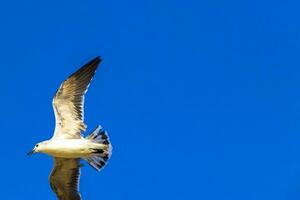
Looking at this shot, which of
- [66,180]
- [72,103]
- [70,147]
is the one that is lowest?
[66,180]

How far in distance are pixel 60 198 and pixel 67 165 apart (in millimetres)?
889

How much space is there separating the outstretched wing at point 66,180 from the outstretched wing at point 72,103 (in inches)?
29.2

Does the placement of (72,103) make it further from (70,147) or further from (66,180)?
(66,180)

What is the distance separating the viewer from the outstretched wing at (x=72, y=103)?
15742 millimetres

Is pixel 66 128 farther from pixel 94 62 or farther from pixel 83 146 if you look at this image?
pixel 94 62

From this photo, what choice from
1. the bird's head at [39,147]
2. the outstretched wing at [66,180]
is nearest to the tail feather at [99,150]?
the outstretched wing at [66,180]

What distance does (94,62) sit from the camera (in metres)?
16.7

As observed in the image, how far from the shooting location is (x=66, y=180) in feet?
52.6

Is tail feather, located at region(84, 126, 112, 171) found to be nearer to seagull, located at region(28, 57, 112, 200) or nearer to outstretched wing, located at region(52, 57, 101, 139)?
seagull, located at region(28, 57, 112, 200)

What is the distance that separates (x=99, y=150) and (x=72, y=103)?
A: 5.11 ft

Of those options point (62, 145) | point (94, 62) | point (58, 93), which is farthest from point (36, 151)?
point (94, 62)

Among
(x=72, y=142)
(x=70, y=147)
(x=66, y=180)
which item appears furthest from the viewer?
(x=66, y=180)

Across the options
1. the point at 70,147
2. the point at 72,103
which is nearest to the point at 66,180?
the point at 70,147

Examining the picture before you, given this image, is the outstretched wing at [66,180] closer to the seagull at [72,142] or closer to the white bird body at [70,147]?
the seagull at [72,142]
